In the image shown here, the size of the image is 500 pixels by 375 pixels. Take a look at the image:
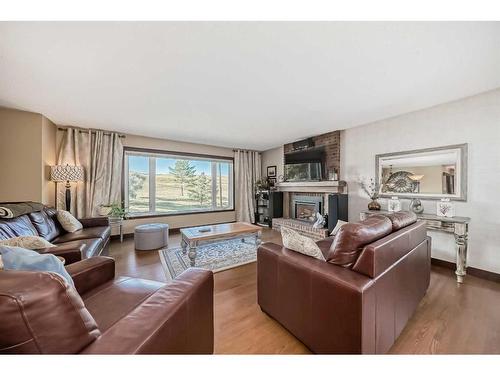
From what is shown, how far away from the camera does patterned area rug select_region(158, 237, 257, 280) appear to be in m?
2.58

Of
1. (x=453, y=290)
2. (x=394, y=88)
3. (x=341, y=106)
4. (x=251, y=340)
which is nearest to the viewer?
(x=251, y=340)

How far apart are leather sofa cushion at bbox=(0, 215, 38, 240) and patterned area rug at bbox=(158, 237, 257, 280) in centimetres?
149

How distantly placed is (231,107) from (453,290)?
3312mm

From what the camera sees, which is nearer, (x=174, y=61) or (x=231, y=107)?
(x=174, y=61)

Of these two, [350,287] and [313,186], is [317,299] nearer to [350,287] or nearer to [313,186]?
[350,287]

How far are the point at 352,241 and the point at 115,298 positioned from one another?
1478 millimetres

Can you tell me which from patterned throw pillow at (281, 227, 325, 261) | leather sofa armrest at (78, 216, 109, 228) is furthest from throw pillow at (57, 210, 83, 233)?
patterned throw pillow at (281, 227, 325, 261)

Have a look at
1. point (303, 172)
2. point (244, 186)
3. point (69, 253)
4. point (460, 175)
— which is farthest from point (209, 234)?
point (460, 175)

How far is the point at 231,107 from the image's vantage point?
8.93ft

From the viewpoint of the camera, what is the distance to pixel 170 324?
2.56ft

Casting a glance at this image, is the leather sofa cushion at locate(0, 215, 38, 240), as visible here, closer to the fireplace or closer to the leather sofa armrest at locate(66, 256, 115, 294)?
the leather sofa armrest at locate(66, 256, 115, 294)

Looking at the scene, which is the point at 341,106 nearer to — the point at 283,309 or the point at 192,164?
the point at 283,309
